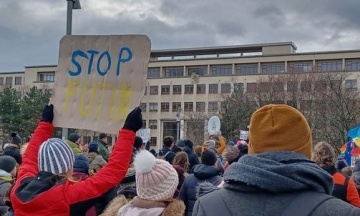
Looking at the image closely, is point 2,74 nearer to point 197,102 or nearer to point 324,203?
point 197,102

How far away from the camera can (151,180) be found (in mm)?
3467

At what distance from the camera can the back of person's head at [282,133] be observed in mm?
2189

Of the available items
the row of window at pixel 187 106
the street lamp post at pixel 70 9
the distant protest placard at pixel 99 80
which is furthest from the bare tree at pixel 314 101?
the distant protest placard at pixel 99 80

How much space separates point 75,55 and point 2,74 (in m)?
102

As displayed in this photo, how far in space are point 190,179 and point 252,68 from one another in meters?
76.0

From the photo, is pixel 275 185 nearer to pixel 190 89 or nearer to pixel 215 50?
pixel 190 89

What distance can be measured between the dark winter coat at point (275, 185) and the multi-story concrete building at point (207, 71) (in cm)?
7243

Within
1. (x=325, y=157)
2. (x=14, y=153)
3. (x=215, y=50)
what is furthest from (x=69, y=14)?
(x=215, y=50)

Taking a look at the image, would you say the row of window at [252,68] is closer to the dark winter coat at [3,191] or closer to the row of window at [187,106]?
the row of window at [187,106]

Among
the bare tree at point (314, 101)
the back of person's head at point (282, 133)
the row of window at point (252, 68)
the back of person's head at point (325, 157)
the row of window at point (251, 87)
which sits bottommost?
the back of person's head at point (325, 157)

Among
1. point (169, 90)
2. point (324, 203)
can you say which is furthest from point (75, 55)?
point (169, 90)

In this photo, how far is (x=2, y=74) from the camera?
10025 cm

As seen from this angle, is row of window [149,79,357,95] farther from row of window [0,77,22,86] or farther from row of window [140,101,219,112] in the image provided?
row of window [0,77,22,86]

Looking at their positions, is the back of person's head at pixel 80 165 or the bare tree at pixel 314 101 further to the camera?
the bare tree at pixel 314 101
